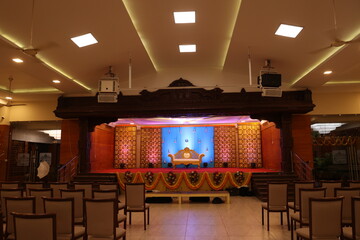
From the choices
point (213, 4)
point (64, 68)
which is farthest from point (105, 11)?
point (64, 68)

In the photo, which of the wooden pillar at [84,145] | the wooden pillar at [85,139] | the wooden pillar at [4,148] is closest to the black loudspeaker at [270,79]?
the wooden pillar at [85,139]

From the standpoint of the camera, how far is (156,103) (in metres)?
10.1

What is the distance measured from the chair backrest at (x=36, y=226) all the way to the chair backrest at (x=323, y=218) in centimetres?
334

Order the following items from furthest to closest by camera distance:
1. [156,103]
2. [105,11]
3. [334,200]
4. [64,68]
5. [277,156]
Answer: [277,156]
[156,103]
[64,68]
[105,11]
[334,200]

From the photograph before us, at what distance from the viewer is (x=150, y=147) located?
16094 mm

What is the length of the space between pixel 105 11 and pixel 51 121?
7.68 m

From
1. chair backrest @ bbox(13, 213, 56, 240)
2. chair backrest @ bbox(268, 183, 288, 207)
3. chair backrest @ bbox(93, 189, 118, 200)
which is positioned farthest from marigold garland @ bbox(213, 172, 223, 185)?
chair backrest @ bbox(13, 213, 56, 240)

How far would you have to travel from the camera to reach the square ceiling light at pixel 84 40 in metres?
6.92

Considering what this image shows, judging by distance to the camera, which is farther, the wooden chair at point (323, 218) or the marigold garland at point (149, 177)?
the marigold garland at point (149, 177)

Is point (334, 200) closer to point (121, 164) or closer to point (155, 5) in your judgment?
point (155, 5)

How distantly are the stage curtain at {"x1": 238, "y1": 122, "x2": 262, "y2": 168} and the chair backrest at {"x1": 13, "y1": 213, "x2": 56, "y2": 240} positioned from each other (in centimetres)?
1306

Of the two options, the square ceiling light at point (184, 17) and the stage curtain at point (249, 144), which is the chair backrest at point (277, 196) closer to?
the square ceiling light at point (184, 17)

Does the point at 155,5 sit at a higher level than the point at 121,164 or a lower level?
higher

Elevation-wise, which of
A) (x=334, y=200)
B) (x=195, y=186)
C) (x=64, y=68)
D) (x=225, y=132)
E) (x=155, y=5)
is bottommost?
(x=195, y=186)
